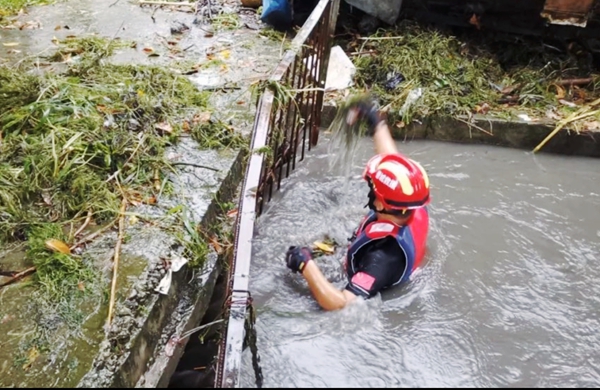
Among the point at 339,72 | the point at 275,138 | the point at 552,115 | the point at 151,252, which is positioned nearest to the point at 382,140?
the point at 275,138

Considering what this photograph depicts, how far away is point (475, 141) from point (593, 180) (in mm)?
1217

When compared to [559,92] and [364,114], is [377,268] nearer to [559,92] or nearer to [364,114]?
[364,114]

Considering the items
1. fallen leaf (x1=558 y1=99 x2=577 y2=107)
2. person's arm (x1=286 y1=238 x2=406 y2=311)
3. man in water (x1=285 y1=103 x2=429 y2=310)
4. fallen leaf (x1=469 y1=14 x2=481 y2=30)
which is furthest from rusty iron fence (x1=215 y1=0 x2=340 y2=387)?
fallen leaf (x1=558 y1=99 x2=577 y2=107)

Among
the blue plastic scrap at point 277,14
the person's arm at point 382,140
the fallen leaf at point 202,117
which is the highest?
the blue plastic scrap at point 277,14

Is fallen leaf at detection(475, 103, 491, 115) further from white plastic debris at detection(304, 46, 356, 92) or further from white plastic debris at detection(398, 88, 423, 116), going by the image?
white plastic debris at detection(304, 46, 356, 92)

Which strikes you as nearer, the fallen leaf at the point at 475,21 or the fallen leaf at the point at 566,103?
the fallen leaf at the point at 566,103

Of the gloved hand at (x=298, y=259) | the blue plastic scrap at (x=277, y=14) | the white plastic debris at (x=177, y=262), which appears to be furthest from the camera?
the blue plastic scrap at (x=277, y=14)

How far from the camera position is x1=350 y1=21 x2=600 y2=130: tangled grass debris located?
6.02 metres

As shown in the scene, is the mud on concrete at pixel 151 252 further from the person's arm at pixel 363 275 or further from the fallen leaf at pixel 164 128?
the person's arm at pixel 363 275

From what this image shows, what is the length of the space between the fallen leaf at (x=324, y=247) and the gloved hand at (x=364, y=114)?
1.07 m

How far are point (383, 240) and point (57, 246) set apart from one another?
203cm

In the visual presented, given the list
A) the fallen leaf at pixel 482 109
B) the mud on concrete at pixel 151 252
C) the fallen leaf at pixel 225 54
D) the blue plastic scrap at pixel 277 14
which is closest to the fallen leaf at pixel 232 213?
the mud on concrete at pixel 151 252

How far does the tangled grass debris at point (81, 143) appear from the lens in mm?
3555

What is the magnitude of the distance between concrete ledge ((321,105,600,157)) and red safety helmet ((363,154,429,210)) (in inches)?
94.0
